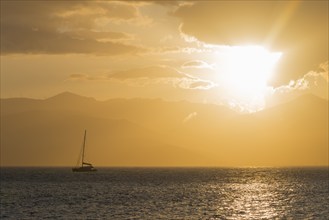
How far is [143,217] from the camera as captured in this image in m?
87.9

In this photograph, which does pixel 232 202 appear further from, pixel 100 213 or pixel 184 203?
pixel 100 213

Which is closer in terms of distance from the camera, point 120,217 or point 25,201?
point 120,217

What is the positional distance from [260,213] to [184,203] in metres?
19.1

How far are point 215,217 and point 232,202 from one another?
2789 cm

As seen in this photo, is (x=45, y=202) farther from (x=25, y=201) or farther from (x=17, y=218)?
(x=17, y=218)

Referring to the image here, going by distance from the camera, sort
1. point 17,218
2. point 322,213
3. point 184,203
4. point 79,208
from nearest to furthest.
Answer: point 17,218 < point 322,213 < point 79,208 < point 184,203

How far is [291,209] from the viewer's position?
100750mm

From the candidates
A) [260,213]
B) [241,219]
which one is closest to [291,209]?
[260,213]

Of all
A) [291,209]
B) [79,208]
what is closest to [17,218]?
[79,208]

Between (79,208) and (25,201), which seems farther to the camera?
(25,201)

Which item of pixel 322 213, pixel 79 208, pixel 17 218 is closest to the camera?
pixel 17 218

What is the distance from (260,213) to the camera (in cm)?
9475

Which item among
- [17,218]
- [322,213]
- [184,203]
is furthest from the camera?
[184,203]

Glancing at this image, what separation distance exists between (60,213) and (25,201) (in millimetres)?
23871
